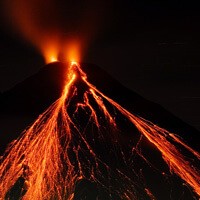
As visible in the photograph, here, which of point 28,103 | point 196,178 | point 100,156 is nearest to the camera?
point 196,178

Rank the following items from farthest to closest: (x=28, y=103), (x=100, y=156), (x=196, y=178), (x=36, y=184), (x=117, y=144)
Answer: (x=28, y=103) < (x=117, y=144) < (x=100, y=156) < (x=196, y=178) < (x=36, y=184)

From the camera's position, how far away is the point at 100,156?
12.3 meters

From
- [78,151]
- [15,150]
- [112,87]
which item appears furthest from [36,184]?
[112,87]

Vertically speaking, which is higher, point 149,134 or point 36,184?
point 149,134

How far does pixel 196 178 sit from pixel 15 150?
230 inches

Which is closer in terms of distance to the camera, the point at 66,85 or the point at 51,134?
the point at 51,134

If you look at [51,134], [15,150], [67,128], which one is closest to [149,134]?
[67,128]

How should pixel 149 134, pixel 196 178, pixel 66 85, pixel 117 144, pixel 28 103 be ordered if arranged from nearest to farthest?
pixel 196 178 < pixel 117 144 < pixel 149 134 < pixel 28 103 < pixel 66 85

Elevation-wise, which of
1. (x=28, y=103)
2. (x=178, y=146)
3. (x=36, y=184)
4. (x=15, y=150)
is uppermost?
(x=28, y=103)

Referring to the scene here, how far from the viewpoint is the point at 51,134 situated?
12.3m

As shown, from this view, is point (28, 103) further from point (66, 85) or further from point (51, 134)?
point (51, 134)

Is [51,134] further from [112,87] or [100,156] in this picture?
[112,87]

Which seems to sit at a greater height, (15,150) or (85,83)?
(85,83)

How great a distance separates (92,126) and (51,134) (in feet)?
9.71
